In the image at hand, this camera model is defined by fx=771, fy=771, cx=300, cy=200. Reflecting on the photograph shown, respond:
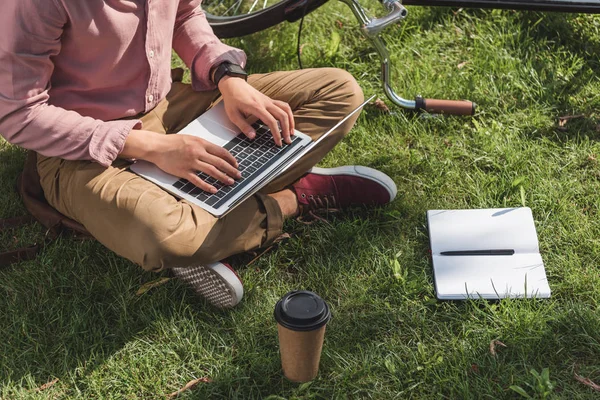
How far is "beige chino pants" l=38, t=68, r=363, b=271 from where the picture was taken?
2445mm

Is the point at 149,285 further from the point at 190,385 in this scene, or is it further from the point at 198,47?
the point at 198,47

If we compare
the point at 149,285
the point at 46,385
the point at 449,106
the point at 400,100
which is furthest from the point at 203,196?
the point at 449,106

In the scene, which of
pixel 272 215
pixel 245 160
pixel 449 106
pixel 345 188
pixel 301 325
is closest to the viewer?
pixel 301 325

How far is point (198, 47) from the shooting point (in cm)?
288

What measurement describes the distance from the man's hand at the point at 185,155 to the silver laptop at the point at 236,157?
0.11 ft

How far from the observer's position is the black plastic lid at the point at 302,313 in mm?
2080

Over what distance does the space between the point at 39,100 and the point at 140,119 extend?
422mm

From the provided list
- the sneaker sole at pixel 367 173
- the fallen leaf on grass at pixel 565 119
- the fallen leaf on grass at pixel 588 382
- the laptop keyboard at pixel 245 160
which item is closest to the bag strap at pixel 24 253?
the laptop keyboard at pixel 245 160

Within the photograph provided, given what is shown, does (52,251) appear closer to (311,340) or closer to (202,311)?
(202,311)

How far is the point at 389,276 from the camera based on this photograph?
2705 millimetres

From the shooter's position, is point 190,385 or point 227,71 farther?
point 227,71

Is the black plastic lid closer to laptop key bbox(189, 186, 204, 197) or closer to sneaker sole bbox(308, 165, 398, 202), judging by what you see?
laptop key bbox(189, 186, 204, 197)

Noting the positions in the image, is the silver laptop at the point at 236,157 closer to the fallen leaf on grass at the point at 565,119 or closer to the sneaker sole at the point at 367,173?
the sneaker sole at the point at 367,173

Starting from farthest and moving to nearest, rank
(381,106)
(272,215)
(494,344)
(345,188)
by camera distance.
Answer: (381,106) < (345,188) < (272,215) < (494,344)
